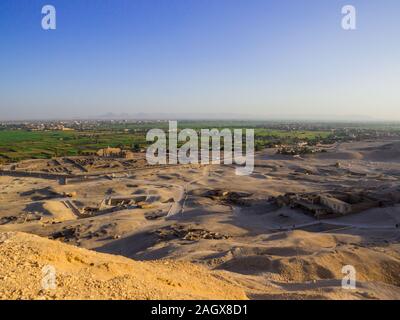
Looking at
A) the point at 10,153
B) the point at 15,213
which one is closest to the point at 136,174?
the point at 15,213

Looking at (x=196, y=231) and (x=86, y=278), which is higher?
(x=86, y=278)

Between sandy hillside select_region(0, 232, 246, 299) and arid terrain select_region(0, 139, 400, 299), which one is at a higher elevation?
sandy hillside select_region(0, 232, 246, 299)

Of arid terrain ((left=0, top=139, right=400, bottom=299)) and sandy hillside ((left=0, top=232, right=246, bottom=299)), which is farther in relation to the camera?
arid terrain ((left=0, top=139, right=400, bottom=299))

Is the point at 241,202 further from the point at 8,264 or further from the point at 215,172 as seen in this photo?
the point at 8,264

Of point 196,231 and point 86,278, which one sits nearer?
point 86,278
